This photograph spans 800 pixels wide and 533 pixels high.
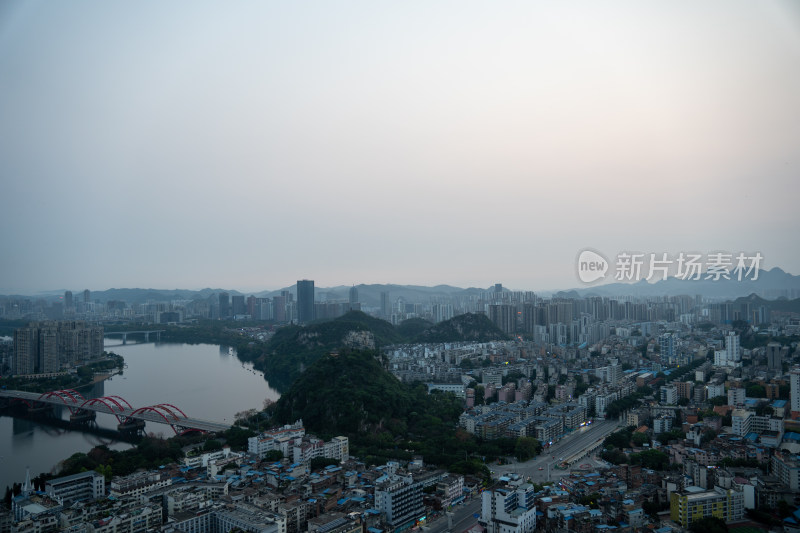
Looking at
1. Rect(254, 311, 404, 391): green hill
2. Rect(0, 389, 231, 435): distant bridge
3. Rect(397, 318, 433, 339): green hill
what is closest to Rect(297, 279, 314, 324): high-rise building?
Rect(397, 318, 433, 339): green hill

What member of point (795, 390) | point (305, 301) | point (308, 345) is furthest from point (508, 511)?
point (305, 301)

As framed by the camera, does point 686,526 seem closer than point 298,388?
Yes

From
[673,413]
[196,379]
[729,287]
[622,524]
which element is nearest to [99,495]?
[622,524]

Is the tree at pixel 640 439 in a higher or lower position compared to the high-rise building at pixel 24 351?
lower

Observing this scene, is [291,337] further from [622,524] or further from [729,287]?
[729,287]

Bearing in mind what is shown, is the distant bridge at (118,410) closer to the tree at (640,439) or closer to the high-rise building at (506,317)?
the tree at (640,439)

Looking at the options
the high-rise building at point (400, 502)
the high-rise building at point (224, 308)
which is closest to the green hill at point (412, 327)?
the high-rise building at point (400, 502)

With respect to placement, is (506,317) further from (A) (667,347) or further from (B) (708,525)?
(B) (708,525)
